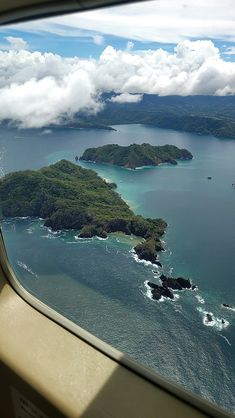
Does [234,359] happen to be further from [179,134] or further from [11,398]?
[11,398]

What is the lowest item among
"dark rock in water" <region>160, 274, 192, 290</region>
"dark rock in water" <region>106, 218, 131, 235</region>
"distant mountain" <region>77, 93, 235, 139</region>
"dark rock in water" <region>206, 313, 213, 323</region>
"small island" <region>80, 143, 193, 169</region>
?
"dark rock in water" <region>206, 313, 213, 323</region>

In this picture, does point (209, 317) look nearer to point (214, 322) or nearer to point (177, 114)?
point (214, 322)

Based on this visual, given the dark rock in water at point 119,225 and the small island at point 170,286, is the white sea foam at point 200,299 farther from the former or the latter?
the dark rock in water at point 119,225

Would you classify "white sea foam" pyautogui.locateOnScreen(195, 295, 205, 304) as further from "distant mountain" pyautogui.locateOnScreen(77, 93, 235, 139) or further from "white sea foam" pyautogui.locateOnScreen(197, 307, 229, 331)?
"distant mountain" pyautogui.locateOnScreen(77, 93, 235, 139)

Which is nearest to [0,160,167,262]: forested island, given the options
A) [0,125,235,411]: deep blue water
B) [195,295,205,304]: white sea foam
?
[0,125,235,411]: deep blue water

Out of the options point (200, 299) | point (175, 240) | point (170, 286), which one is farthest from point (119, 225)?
point (200, 299)

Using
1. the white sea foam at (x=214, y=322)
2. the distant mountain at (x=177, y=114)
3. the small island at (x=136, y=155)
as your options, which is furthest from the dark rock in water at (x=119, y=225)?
the distant mountain at (x=177, y=114)
